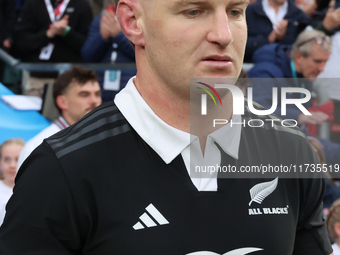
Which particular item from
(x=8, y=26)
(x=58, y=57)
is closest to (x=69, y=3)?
(x=58, y=57)

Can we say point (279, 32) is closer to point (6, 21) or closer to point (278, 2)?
point (278, 2)

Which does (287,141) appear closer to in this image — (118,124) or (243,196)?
(243,196)

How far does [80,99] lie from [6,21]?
2179 millimetres

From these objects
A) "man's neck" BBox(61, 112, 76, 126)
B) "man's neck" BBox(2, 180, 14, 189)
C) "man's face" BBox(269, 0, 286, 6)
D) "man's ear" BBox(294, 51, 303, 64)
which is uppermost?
"man's face" BBox(269, 0, 286, 6)

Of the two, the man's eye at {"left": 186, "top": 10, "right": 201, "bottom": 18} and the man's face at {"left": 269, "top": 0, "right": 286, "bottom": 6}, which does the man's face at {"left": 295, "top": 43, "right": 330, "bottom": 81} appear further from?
the man's eye at {"left": 186, "top": 10, "right": 201, "bottom": 18}

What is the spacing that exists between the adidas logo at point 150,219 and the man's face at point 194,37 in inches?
15.3

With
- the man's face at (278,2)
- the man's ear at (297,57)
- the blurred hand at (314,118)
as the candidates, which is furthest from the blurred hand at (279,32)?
the blurred hand at (314,118)

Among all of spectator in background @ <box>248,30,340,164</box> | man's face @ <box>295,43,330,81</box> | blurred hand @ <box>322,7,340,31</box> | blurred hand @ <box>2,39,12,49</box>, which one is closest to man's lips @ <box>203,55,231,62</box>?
spectator in background @ <box>248,30,340,164</box>

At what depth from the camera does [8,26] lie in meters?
5.86

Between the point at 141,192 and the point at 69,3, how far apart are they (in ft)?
14.4

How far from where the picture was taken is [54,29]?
5.20 metres

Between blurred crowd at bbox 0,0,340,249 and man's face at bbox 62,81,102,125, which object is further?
man's face at bbox 62,81,102,125

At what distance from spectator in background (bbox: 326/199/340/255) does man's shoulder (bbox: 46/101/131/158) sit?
2.36 metres

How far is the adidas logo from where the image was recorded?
4.42ft
